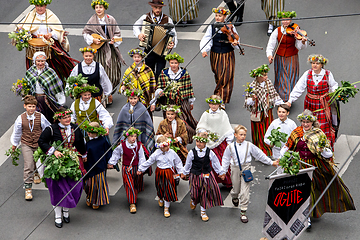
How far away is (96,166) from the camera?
9586 mm

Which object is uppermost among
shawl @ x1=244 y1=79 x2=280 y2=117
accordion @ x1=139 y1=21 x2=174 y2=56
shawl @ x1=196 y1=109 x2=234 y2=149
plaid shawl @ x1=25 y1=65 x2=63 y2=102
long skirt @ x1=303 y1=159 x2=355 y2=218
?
Answer: accordion @ x1=139 y1=21 x2=174 y2=56

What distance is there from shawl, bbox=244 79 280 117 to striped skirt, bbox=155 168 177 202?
196 centimetres

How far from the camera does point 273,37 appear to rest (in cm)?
1139

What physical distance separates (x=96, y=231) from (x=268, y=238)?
2.61m

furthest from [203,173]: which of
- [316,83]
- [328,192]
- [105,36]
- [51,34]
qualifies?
[51,34]

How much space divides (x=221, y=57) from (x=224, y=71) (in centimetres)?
28

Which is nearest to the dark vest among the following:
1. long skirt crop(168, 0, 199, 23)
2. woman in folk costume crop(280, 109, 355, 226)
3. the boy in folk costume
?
woman in folk costume crop(280, 109, 355, 226)

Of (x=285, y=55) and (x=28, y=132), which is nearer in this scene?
(x=28, y=132)

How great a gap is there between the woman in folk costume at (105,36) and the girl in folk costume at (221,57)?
1.74m

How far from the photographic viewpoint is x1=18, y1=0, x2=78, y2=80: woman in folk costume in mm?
11617

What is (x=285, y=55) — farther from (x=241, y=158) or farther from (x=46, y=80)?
(x=46, y=80)

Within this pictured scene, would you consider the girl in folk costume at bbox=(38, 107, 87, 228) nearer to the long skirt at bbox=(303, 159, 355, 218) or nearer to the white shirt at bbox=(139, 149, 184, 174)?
the white shirt at bbox=(139, 149, 184, 174)

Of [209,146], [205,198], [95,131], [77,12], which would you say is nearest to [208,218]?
[205,198]

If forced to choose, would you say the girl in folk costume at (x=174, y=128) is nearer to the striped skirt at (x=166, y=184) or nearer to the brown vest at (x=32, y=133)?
the striped skirt at (x=166, y=184)
